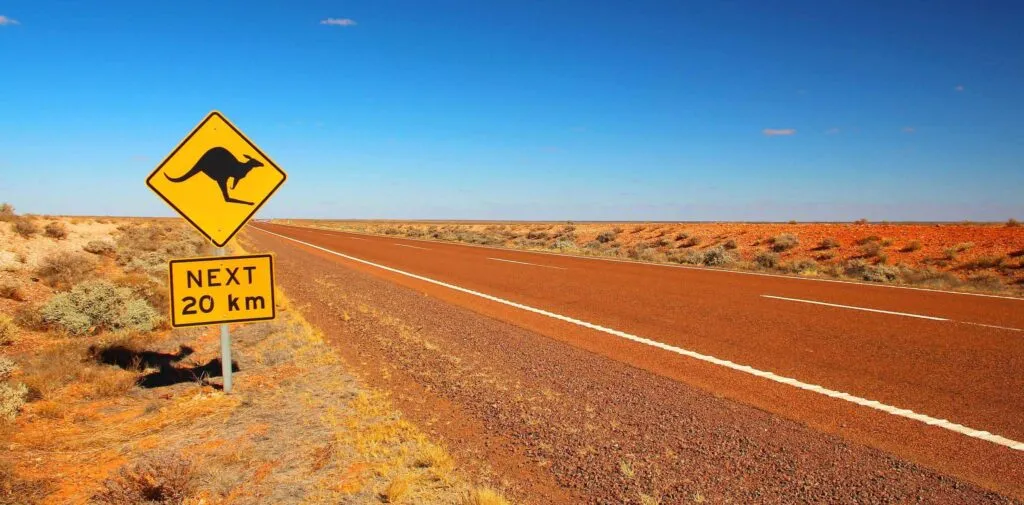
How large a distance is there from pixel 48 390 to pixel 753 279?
14.3 m

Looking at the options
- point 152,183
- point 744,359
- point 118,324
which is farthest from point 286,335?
point 744,359

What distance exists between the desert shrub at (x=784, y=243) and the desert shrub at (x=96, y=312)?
25.0 m

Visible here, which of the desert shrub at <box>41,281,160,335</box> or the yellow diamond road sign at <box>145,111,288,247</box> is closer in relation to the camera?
the yellow diamond road sign at <box>145,111,288,247</box>

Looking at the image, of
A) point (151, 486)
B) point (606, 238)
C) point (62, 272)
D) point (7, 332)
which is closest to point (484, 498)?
point (151, 486)

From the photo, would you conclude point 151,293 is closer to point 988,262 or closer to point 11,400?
point 11,400

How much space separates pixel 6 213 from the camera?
24141 mm

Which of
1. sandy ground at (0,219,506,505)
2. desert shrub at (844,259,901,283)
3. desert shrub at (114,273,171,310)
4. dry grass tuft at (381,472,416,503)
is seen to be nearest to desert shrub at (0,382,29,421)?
sandy ground at (0,219,506,505)

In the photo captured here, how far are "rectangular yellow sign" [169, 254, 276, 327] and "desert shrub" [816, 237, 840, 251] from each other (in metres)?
25.3

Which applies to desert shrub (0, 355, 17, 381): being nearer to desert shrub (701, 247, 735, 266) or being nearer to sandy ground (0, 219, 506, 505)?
sandy ground (0, 219, 506, 505)

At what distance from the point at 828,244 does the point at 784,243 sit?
180 centimetres

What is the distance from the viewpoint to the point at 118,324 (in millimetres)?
8008

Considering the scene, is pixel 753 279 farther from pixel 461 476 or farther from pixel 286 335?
pixel 461 476

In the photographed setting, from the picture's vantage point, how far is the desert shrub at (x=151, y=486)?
124 inches

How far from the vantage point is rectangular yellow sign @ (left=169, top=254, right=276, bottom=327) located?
15.5 feet
